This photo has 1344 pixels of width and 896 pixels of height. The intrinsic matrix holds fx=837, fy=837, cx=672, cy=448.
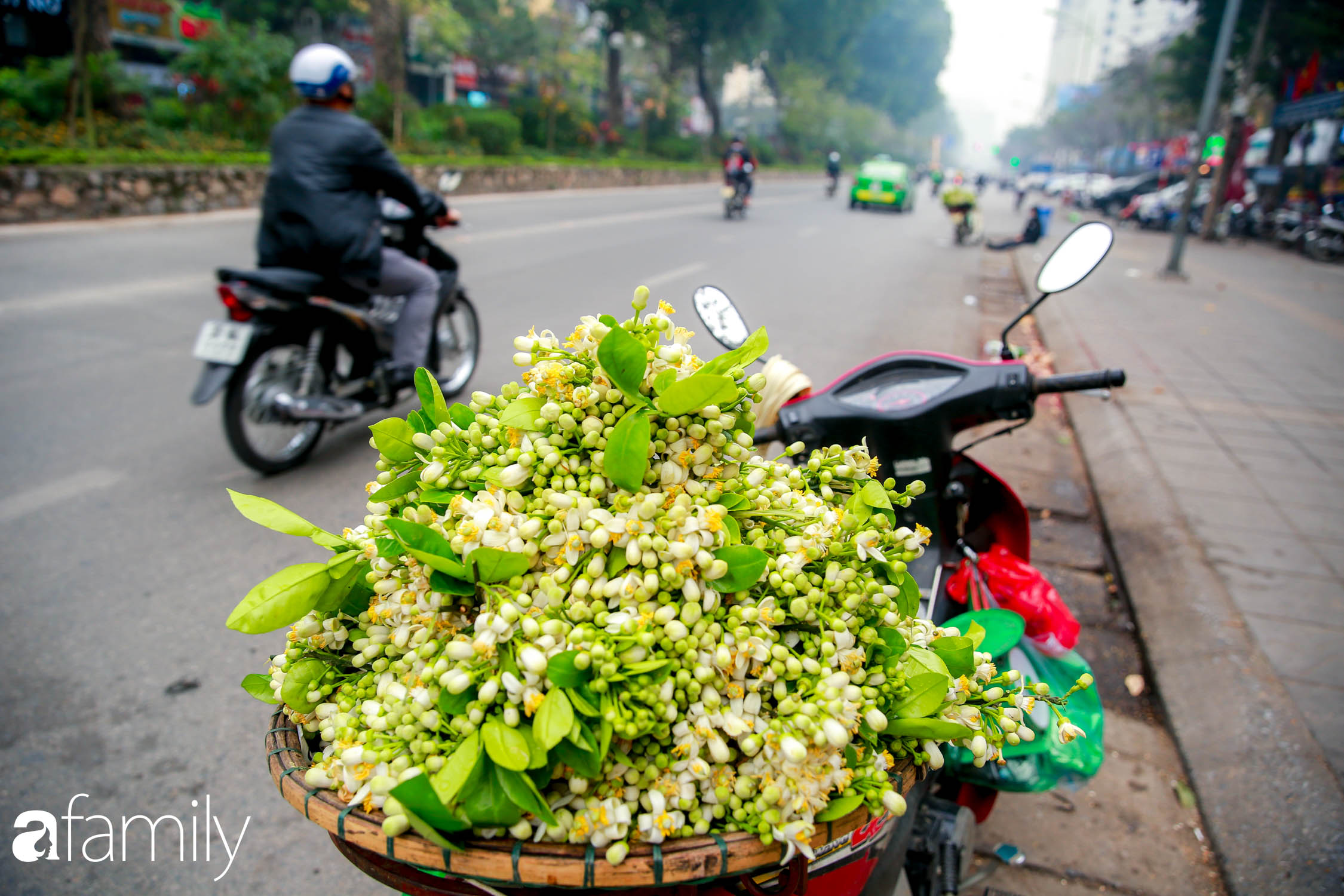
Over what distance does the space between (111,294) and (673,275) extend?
553 centimetres

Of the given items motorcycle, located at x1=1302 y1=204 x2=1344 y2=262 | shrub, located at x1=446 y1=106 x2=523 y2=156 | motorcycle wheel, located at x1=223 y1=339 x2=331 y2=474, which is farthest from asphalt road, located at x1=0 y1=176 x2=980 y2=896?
motorcycle, located at x1=1302 y1=204 x2=1344 y2=262

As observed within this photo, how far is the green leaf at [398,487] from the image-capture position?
3.95 feet

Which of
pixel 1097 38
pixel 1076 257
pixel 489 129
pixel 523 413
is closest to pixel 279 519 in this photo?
pixel 523 413

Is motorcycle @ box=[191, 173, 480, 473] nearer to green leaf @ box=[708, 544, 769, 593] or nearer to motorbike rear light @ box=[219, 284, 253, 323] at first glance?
motorbike rear light @ box=[219, 284, 253, 323]

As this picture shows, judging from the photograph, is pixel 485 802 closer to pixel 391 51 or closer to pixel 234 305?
pixel 234 305

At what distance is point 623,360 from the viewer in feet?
3.41

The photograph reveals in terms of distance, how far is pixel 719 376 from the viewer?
1.02 meters

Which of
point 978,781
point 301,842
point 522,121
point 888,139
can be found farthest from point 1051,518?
point 888,139

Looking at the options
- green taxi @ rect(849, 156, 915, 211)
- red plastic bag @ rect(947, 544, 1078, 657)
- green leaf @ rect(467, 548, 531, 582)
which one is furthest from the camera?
green taxi @ rect(849, 156, 915, 211)

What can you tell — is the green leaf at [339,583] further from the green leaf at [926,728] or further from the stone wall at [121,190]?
the stone wall at [121,190]

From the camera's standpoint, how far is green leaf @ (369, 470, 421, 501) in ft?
3.95

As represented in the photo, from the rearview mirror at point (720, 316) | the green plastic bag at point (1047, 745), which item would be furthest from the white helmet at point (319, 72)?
the green plastic bag at point (1047, 745)

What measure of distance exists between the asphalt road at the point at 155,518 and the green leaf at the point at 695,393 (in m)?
1.63

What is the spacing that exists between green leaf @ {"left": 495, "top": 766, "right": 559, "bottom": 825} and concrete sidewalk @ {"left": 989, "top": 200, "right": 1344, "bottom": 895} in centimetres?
206
